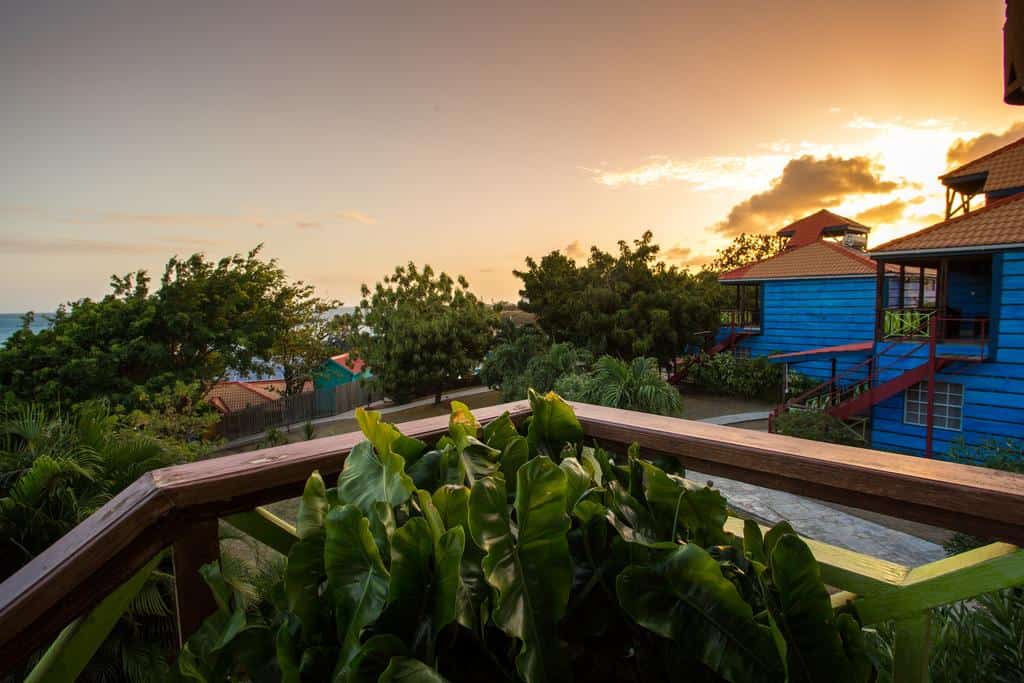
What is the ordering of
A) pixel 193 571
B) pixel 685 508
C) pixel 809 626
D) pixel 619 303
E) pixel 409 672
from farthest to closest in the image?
pixel 619 303 < pixel 193 571 < pixel 685 508 < pixel 809 626 < pixel 409 672

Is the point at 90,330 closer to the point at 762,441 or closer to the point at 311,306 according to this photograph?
the point at 311,306

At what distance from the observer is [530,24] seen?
7867 millimetres

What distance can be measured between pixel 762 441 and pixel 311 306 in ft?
83.7

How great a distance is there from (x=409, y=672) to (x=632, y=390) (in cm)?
1008

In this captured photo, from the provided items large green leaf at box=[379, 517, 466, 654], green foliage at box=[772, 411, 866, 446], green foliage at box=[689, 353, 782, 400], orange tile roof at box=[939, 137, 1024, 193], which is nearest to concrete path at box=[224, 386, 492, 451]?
green foliage at box=[689, 353, 782, 400]

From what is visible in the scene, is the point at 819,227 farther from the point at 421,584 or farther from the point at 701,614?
the point at 421,584

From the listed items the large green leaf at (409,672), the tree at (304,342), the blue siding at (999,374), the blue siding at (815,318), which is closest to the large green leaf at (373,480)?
the large green leaf at (409,672)

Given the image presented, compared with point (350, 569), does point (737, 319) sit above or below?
below

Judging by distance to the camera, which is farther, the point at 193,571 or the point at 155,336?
the point at 155,336

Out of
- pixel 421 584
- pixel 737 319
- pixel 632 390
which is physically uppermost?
pixel 421 584

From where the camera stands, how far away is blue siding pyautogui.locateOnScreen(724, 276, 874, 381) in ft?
46.3

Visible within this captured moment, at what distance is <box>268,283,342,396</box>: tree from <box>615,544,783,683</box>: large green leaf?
23009 millimetres

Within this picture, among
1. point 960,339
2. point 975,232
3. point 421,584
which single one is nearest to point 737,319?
point 960,339

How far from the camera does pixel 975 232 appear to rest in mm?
8672
